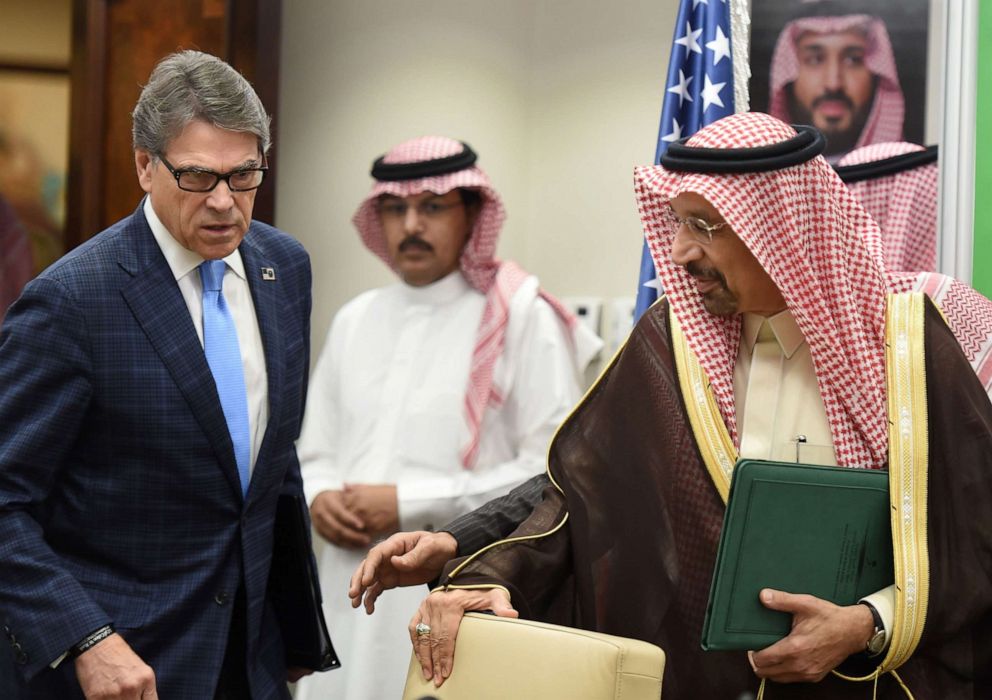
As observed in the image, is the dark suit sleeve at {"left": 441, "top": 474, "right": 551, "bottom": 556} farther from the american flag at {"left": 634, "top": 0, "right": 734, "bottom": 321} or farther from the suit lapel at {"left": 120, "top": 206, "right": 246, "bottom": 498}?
the american flag at {"left": 634, "top": 0, "right": 734, "bottom": 321}

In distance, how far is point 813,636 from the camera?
2.07m

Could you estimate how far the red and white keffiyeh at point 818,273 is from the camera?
229cm

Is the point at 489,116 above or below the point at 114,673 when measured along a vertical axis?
above

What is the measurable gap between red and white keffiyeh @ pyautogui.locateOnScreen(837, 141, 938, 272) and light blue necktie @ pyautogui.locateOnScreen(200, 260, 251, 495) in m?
1.84

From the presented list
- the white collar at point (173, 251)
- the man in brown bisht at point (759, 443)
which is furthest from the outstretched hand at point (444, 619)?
the white collar at point (173, 251)

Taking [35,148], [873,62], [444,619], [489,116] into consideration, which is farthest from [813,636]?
[35,148]

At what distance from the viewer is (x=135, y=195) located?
16.7 feet

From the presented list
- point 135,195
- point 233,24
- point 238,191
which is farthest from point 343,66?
point 238,191

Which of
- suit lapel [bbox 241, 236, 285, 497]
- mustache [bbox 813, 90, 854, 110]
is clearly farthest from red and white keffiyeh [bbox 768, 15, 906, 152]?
suit lapel [bbox 241, 236, 285, 497]

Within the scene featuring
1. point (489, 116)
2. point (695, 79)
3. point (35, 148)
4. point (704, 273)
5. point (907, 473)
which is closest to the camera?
point (907, 473)

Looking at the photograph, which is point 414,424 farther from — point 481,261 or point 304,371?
point 304,371

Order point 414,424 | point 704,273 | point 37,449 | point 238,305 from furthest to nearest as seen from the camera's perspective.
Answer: point 414,424 < point 238,305 < point 704,273 < point 37,449

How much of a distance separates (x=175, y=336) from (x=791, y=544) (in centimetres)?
122

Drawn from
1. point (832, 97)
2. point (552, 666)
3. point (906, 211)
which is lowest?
point (552, 666)
